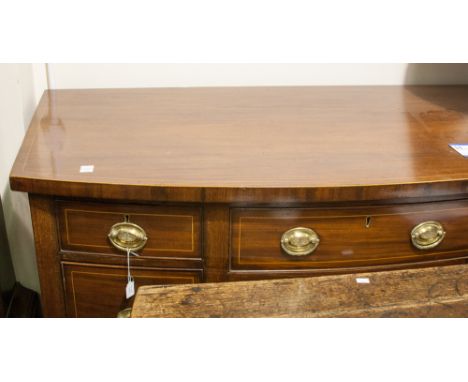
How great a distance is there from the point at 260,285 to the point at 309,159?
14.5 inches

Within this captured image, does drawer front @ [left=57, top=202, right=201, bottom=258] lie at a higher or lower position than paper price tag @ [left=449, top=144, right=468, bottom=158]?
lower

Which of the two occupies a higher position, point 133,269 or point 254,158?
point 254,158

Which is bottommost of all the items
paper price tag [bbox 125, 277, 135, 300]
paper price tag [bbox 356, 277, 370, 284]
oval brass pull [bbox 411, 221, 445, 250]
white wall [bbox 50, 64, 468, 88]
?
paper price tag [bbox 125, 277, 135, 300]

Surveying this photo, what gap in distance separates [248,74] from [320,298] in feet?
2.61

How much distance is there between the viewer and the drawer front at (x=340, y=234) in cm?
87

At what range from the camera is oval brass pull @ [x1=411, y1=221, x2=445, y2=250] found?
91 cm

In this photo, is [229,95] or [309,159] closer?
[309,159]

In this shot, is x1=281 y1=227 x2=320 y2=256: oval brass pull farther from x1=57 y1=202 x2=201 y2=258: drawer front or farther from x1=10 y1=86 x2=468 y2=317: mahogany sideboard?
x1=57 y1=202 x2=201 y2=258: drawer front

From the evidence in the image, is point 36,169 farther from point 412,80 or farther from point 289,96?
point 412,80

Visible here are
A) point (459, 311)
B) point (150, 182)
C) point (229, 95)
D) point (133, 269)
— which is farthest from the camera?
point (229, 95)

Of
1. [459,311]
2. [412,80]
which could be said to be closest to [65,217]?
[459,311]

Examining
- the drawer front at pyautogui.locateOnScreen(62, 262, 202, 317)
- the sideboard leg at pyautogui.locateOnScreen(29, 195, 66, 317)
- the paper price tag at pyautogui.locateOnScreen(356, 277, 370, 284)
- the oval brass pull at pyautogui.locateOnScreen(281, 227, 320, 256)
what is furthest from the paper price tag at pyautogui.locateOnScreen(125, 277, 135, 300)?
the paper price tag at pyautogui.locateOnScreen(356, 277, 370, 284)

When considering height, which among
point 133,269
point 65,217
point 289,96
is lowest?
point 133,269

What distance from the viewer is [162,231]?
2.87 ft
